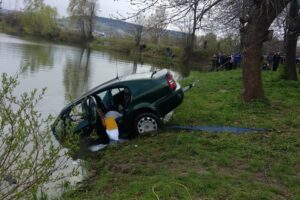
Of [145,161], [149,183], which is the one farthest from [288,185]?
[145,161]

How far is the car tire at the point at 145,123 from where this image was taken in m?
10.6

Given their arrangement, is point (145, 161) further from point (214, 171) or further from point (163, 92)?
point (163, 92)

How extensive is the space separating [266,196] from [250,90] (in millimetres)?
7631

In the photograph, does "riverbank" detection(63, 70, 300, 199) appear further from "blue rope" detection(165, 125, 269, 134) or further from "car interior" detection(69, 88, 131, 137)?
"car interior" detection(69, 88, 131, 137)

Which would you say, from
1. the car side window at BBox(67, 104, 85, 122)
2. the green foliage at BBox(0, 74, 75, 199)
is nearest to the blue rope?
the car side window at BBox(67, 104, 85, 122)

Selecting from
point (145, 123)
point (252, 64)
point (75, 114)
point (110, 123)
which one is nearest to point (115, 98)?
point (110, 123)

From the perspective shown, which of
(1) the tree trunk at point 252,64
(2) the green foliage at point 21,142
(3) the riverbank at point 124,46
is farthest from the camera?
(3) the riverbank at point 124,46

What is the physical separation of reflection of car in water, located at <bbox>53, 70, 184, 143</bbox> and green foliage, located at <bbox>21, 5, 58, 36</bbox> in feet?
269

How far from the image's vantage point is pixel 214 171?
292 inches

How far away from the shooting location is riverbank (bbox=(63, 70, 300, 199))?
21.4 feet

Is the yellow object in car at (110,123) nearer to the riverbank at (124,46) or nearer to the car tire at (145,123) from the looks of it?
the car tire at (145,123)

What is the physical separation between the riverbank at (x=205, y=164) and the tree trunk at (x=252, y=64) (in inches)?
47.1

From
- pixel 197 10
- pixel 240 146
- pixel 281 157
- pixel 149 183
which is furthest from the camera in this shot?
pixel 197 10

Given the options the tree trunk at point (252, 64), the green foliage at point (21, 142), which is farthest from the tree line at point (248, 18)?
→ the green foliage at point (21, 142)
